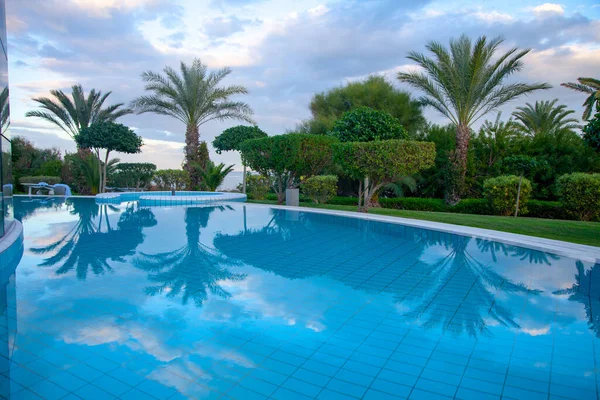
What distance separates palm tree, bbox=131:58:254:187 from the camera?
21.1 metres

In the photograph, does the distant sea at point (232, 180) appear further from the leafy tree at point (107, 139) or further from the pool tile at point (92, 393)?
the pool tile at point (92, 393)

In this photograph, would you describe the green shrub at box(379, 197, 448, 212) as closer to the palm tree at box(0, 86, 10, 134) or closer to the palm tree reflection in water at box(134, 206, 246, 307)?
the palm tree reflection in water at box(134, 206, 246, 307)

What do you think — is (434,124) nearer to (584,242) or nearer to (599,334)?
(584,242)

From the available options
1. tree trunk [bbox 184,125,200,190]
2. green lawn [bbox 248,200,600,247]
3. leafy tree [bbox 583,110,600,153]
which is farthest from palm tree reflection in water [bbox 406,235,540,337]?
tree trunk [bbox 184,125,200,190]

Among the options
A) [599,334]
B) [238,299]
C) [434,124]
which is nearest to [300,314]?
[238,299]

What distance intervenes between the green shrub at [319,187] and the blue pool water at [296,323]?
898 cm

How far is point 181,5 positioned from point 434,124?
14017 mm

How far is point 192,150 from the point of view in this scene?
858 inches

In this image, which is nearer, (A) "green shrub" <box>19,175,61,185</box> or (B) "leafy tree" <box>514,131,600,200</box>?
(B) "leafy tree" <box>514,131,600,200</box>

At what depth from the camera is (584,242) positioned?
809 cm

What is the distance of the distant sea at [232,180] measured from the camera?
19922 millimetres

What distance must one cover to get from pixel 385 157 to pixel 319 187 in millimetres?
4936

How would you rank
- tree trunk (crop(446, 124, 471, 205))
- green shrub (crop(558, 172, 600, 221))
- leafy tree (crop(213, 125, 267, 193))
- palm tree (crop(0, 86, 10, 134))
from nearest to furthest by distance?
palm tree (crop(0, 86, 10, 134)) → green shrub (crop(558, 172, 600, 221)) → tree trunk (crop(446, 124, 471, 205)) → leafy tree (crop(213, 125, 267, 193))

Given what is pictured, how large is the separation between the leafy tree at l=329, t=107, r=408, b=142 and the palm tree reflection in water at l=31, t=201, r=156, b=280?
7.63 m
